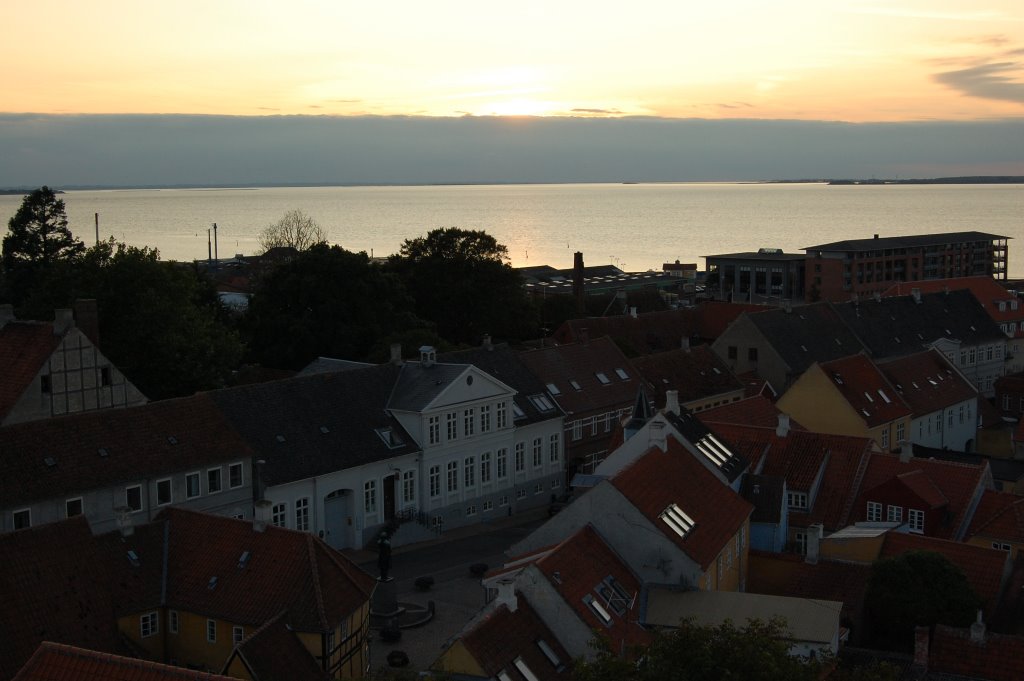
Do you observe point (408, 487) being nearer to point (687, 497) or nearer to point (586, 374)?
point (586, 374)

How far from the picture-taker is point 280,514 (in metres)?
43.7

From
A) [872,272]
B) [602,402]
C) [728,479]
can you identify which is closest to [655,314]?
[602,402]

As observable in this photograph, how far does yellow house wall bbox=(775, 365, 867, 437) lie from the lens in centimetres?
5641

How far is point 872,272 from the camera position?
144m

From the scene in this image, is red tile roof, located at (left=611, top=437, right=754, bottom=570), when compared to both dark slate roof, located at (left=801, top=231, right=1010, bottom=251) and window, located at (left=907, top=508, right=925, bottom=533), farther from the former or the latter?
dark slate roof, located at (left=801, top=231, right=1010, bottom=251)

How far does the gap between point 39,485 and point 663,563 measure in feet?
64.9

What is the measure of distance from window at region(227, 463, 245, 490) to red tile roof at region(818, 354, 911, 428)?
28.6m

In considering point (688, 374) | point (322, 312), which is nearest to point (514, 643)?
point (688, 374)

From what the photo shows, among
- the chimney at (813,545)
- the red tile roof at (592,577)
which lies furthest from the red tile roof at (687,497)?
the chimney at (813,545)

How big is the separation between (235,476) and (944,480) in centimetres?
2652

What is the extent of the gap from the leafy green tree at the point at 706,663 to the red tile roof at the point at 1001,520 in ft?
76.4

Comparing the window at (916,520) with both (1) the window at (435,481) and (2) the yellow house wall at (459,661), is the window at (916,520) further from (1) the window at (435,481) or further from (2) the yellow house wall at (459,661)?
(2) the yellow house wall at (459,661)

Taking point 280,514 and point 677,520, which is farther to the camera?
point 280,514

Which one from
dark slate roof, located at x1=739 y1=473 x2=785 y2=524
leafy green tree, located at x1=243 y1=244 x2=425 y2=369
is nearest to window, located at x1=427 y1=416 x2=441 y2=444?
dark slate roof, located at x1=739 y1=473 x2=785 y2=524
